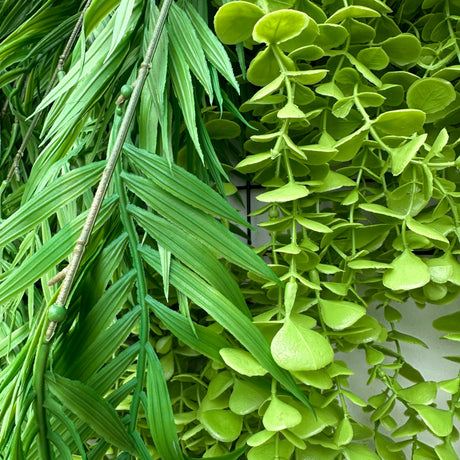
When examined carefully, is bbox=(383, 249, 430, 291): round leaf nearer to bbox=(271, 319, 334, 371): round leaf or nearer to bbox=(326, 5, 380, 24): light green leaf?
bbox=(271, 319, 334, 371): round leaf

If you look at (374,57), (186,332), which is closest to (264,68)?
(374,57)

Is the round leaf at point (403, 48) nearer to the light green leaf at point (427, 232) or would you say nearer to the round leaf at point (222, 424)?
the light green leaf at point (427, 232)

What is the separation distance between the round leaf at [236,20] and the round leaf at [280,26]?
0.07 ft

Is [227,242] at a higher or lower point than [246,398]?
higher

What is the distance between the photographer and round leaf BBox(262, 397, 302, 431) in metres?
0.31

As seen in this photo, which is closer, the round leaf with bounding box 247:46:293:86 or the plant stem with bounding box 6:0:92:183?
the round leaf with bounding box 247:46:293:86

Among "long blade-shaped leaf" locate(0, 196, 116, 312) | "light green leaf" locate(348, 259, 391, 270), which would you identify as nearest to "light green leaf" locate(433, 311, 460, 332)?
"light green leaf" locate(348, 259, 391, 270)

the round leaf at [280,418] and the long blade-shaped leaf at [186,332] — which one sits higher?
the long blade-shaped leaf at [186,332]

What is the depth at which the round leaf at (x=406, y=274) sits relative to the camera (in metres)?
0.33

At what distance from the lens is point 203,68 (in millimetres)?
387

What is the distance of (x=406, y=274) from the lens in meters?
0.34

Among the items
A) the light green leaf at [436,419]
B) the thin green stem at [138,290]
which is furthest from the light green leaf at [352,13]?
the light green leaf at [436,419]

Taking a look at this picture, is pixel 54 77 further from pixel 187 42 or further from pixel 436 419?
pixel 436 419

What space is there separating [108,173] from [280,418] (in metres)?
0.21
